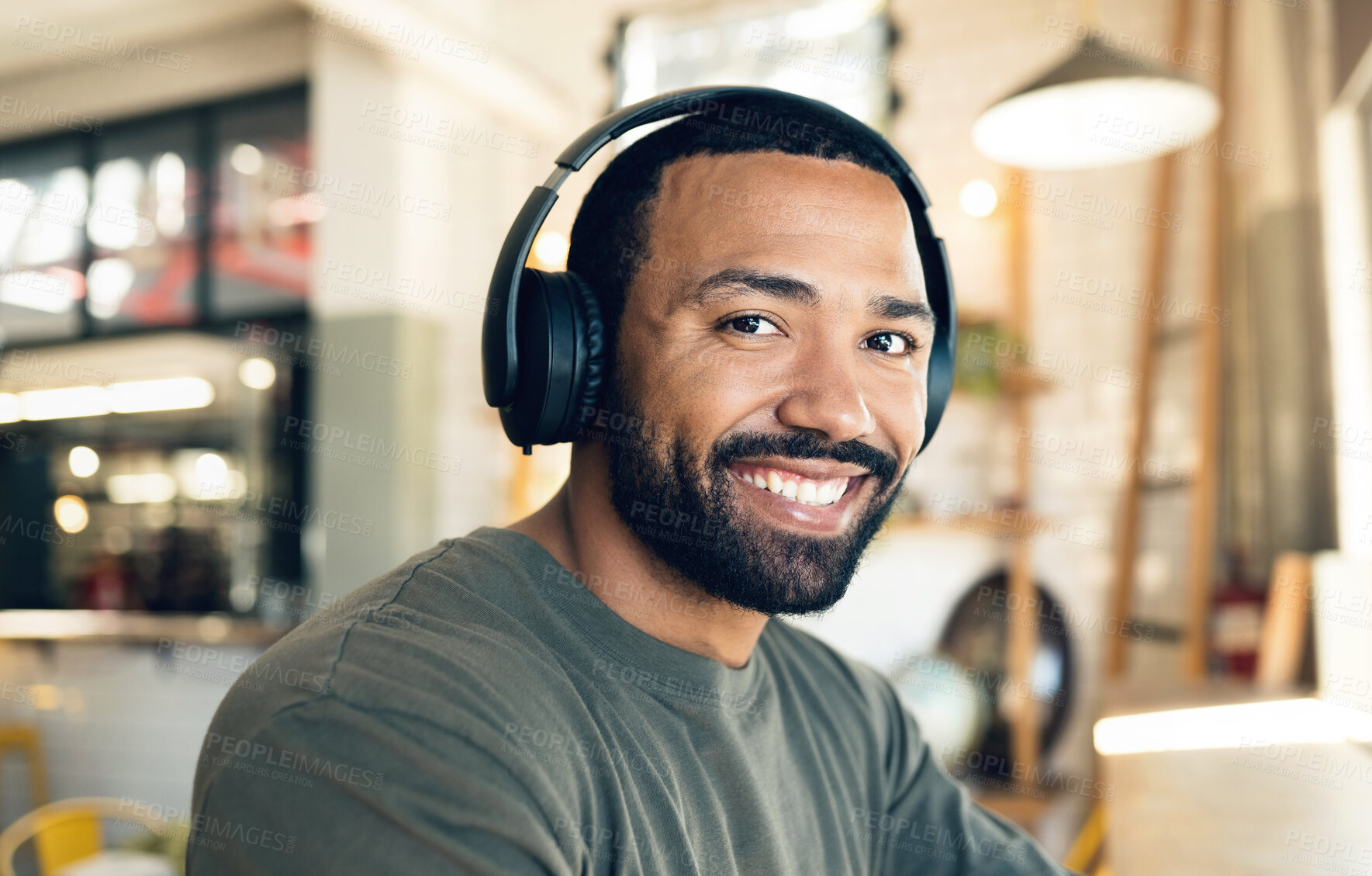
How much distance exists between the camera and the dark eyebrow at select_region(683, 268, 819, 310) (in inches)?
36.1

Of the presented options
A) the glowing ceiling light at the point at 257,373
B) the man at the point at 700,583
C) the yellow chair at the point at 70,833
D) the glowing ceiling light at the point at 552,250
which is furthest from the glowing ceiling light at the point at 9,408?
the man at the point at 700,583

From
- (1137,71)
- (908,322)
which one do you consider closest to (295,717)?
(908,322)

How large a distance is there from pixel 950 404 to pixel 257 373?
9.90ft

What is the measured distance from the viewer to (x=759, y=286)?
0.92m

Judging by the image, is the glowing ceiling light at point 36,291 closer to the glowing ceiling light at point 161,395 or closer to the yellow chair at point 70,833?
the glowing ceiling light at point 161,395

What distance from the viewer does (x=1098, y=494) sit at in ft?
10.8

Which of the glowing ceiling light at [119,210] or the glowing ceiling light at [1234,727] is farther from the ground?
the glowing ceiling light at [119,210]

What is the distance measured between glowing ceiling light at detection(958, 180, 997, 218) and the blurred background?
0.5 inches

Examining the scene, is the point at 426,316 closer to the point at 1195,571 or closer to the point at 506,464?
the point at 506,464

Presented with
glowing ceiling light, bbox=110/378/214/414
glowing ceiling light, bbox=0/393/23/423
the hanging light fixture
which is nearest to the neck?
the hanging light fixture

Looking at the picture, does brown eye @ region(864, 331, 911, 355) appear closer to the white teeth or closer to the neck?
the white teeth

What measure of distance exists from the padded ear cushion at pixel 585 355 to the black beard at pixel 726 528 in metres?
0.07

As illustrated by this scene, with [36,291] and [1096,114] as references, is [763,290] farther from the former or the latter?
[36,291]

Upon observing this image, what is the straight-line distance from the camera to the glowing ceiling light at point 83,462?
4523 millimetres
